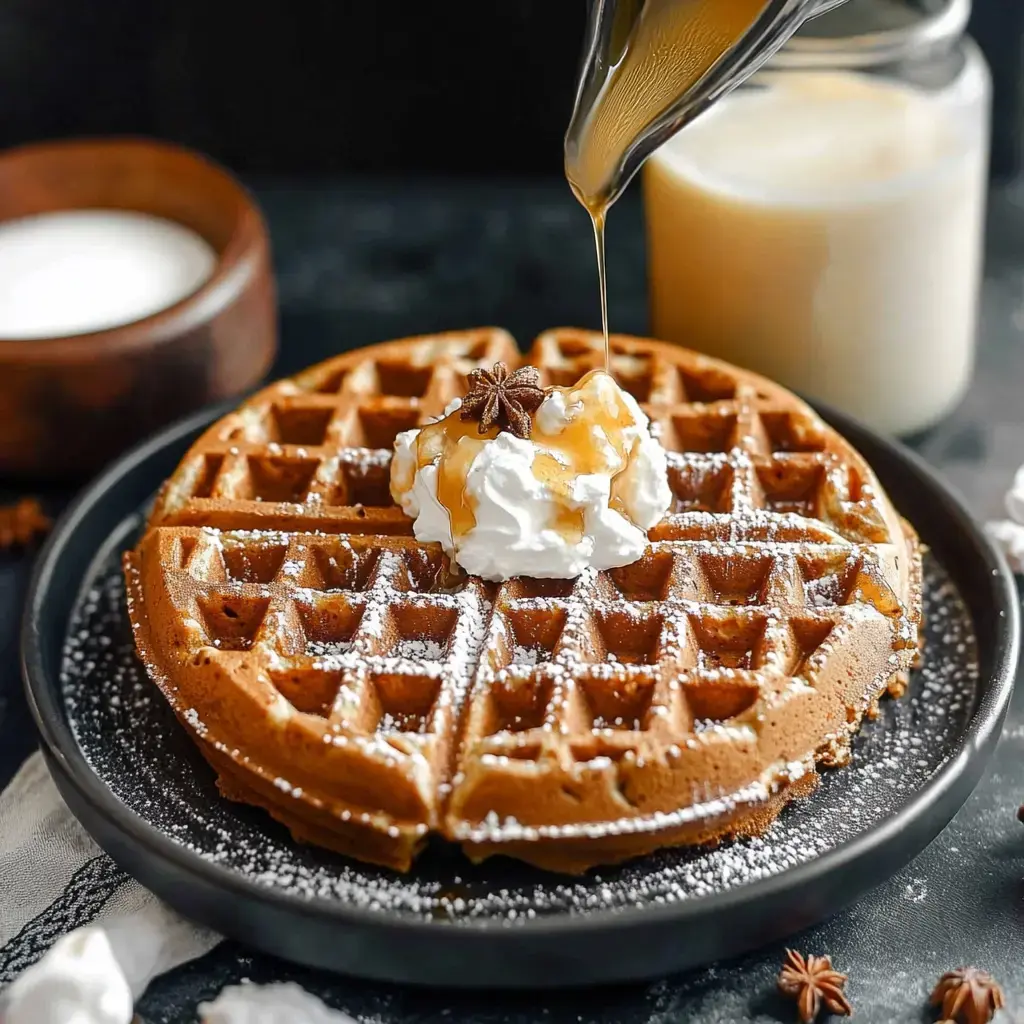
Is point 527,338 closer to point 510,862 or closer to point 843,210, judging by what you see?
point 843,210

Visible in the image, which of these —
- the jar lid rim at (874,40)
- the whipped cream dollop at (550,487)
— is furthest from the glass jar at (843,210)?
the whipped cream dollop at (550,487)

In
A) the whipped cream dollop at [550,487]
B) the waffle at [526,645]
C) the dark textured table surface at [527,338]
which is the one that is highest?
the whipped cream dollop at [550,487]

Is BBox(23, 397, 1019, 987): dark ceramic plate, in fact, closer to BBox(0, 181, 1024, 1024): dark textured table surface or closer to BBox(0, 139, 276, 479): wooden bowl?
BBox(0, 181, 1024, 1024): dark textured table surface

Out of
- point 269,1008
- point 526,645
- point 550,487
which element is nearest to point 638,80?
point 550,487

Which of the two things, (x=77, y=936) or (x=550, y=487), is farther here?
(x=550, y=487)

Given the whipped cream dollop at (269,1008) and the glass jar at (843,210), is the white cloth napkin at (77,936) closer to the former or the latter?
the whipped cream dollop at (269,1008)

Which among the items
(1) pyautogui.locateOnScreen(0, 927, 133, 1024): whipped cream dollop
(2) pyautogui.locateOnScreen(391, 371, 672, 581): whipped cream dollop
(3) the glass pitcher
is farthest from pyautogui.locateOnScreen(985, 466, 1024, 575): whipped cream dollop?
(1) pyautogui.locateOnScreen(0, 927, 133, 1024): whipped cream dollop
